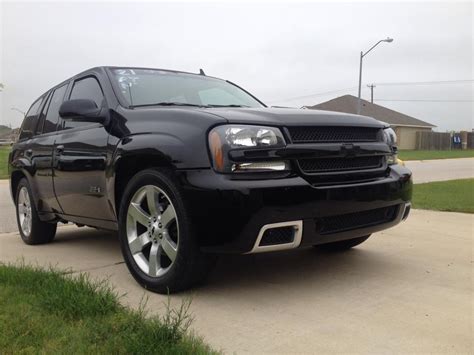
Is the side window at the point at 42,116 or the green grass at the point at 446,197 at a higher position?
the side window at the point at 42,116

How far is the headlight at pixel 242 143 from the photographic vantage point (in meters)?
3.24

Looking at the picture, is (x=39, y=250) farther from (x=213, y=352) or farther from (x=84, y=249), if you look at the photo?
(x=213, y=352)

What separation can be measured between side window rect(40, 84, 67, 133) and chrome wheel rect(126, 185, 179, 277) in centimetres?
206

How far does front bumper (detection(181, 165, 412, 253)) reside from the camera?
315 centimetres

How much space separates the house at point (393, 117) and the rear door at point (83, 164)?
48.9m

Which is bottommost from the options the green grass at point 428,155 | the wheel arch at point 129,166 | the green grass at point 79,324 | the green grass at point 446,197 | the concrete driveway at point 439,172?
the green grass at point 428,155

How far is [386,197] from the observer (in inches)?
149

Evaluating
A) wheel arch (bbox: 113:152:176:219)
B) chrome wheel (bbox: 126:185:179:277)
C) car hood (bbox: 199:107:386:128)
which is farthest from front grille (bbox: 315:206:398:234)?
wheel arch (bbox: 113:152:176:219)

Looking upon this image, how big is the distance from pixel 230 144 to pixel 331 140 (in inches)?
30.7

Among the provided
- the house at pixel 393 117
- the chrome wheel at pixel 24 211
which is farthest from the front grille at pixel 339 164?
the house at pixel 393 117

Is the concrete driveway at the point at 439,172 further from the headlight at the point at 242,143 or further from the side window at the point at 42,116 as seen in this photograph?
the headlight at the point at 242,143

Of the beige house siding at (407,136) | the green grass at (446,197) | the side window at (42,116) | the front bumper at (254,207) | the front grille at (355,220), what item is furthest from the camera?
the beige house siding at (407,136)

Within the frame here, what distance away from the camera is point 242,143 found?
3.28 m

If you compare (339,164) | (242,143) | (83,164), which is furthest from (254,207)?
(83,164)
